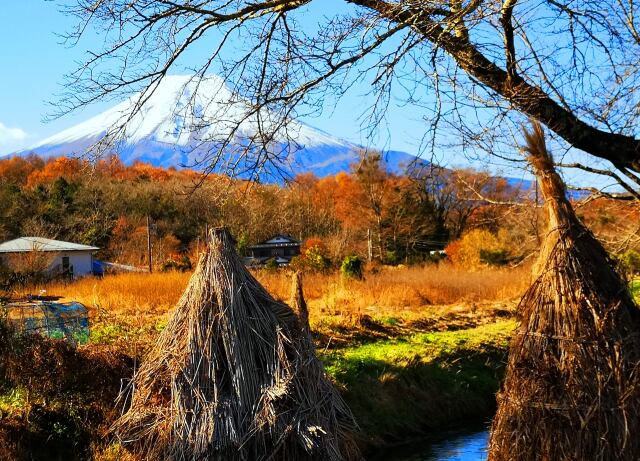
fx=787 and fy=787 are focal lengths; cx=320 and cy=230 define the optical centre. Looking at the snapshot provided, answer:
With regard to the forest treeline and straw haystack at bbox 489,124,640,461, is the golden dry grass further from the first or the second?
the forest treeline

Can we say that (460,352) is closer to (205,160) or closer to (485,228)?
(205,160)

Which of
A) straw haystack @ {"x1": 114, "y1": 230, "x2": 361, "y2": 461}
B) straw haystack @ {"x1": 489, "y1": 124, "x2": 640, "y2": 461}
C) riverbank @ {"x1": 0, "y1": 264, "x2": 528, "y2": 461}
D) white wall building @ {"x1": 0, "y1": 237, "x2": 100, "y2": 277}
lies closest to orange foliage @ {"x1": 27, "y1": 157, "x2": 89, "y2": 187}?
white wall building @ {"x1": 0, "y1": 237, "x2": 100, "y2": 277}

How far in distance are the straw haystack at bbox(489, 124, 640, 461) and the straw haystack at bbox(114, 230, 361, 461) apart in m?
1.61

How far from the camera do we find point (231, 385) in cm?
659

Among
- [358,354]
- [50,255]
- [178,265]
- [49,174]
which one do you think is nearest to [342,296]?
[358,354]

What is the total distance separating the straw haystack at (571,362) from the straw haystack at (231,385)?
A: 63.5 inches

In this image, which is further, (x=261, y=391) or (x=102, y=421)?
(x=102, y=421)

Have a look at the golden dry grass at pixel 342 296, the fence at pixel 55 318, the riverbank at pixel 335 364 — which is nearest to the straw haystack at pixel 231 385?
the riverbank at pixel 335 364

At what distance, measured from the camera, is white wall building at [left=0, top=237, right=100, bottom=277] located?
3222cm

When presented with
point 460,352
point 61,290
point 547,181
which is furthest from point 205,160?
point 61,290

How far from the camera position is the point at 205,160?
297 inches

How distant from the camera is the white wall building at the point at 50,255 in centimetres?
3222

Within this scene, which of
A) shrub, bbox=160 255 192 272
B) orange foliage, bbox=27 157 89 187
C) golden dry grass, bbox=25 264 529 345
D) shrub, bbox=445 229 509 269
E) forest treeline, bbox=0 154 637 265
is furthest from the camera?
orange foliage, bbox=27 157 89 187

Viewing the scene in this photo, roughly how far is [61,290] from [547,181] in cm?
1865
